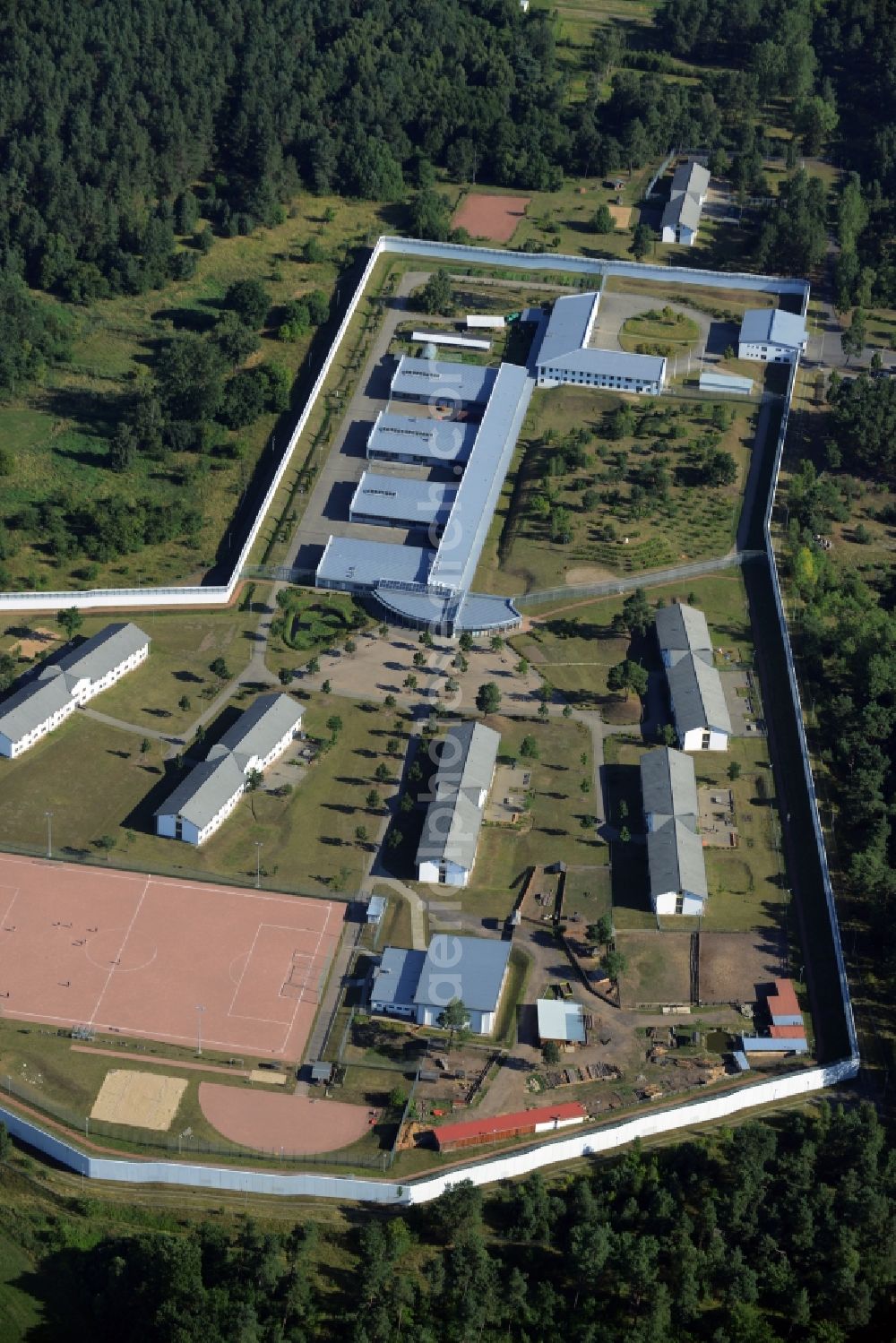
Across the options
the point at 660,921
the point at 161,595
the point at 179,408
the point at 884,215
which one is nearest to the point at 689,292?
the point at 884,215

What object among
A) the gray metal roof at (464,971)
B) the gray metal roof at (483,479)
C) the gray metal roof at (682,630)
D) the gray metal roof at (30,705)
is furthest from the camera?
the gray metal roof at (483,479)

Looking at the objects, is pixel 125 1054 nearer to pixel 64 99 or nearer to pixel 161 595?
pixel 161 595

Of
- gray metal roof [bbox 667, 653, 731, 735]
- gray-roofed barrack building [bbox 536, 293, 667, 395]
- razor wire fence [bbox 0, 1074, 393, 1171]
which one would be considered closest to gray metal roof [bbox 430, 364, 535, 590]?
gray-roofed barrack building [bbox 536, 293, 667, 395]

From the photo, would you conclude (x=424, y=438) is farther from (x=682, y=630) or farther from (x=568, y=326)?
(x=682, y=630)

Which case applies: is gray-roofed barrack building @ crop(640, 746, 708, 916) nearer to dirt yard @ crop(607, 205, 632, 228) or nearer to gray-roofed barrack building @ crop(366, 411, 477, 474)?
gray-roofed barrack building @ crop(366, 411, 477, 474)

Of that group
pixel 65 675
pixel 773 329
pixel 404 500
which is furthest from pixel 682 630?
pixel 65 675

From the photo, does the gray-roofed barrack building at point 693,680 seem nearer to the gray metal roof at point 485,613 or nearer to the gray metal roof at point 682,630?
the gray metal roof at point 682,630

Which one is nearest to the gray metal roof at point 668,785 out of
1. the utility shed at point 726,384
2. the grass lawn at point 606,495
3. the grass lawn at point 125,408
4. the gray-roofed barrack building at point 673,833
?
the gray-roofed barrack building at point 673,833
